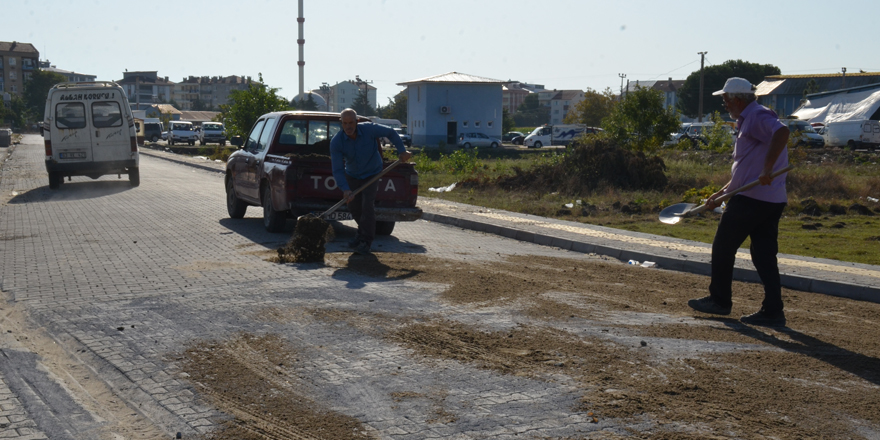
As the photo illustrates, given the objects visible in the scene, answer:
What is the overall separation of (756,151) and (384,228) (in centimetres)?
691

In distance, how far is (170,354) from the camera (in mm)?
5602

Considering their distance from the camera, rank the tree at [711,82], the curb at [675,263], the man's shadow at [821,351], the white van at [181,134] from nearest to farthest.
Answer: the man's shadow at [821,351], the curb at [675,263], the white van at [181,134], the tree at [711,82]

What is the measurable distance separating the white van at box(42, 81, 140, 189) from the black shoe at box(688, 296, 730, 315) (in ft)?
59.6

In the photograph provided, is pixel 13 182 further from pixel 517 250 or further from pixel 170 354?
pixel 170 354

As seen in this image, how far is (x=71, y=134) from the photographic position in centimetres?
2108

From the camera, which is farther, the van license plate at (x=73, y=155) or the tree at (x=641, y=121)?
the tree at (x=641, y=121)

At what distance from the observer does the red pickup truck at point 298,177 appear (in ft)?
37.6

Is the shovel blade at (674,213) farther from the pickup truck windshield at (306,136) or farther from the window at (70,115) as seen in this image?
the window at (70,115)

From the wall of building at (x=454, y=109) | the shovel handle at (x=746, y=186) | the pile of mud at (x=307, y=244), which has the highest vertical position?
the wall of building at (x=454, y=109)

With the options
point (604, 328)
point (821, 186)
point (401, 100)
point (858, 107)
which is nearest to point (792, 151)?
point (821, 186)

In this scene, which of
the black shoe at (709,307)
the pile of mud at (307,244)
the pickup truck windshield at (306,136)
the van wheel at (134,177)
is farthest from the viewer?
the van wheel at (134,177)

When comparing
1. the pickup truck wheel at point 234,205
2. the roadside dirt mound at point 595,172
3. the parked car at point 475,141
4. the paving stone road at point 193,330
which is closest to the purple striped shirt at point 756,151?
the paving stone road at point 193,330

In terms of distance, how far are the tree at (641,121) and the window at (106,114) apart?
16.3m

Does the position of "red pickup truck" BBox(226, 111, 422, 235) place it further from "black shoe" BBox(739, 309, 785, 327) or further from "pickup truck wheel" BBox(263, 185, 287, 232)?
"black shoe" BBox(739, 309, 785, 327)
